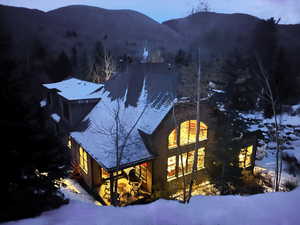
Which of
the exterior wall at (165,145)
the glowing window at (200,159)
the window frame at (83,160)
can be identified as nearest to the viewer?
the exterior wall at (165,145)

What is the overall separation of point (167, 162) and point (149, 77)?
6567 mm

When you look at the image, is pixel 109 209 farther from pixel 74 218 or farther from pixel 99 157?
pixel 99 157

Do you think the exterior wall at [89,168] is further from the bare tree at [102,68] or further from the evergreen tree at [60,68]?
the evergreen tree at [60,68]

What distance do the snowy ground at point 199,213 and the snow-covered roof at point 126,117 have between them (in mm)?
6535

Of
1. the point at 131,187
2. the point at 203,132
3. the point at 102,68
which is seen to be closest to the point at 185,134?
the point at 203,132

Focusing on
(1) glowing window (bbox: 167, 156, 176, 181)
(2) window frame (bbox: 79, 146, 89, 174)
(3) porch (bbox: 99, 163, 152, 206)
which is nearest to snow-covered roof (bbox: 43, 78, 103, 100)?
(2) window frame (bbox: 79, 146, 89, 174)

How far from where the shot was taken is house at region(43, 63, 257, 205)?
11.0 m

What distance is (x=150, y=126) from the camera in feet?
36.9

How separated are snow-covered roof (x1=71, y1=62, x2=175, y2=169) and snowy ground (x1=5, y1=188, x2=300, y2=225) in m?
6.53

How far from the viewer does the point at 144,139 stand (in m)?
11.7

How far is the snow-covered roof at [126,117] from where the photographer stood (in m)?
10.9

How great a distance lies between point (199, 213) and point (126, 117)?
1010 cm

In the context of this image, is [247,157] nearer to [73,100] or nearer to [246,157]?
[246,157]

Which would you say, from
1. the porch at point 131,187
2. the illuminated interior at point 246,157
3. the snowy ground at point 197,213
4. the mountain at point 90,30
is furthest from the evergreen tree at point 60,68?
the snowy ground at point 197,213
